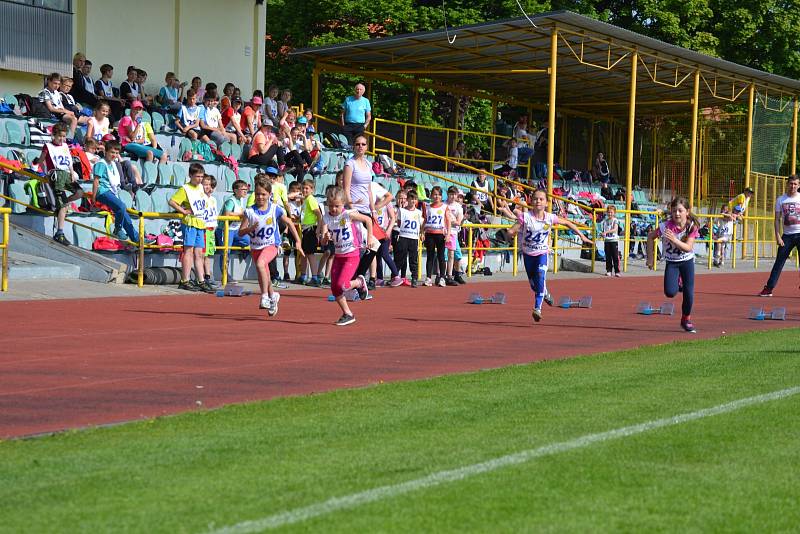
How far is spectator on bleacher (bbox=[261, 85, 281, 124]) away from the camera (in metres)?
29.4

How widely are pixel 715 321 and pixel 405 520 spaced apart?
12.9 metres

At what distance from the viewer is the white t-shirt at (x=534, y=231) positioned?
55.1 ft

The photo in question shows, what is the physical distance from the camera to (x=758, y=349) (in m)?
13.3

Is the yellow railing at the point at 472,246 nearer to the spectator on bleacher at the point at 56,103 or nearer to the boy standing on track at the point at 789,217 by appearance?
the boy standing on track at the point at 789,217

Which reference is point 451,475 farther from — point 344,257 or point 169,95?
point 169,95

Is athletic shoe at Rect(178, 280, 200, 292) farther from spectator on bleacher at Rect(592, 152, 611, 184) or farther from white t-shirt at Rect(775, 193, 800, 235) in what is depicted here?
spectator on bleacher at Rect(592, 152, 611, 184)

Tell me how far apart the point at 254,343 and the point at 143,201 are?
9.47 m

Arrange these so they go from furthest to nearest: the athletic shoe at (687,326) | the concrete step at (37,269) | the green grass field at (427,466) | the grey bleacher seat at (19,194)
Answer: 1. the grey bleacher seat at (19,194)
2. the concrete step at (37,269)
3. the athletic shoe at (687,326)
4. the green grass field at (427,466)

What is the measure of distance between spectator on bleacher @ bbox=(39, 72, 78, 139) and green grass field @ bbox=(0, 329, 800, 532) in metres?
15.1

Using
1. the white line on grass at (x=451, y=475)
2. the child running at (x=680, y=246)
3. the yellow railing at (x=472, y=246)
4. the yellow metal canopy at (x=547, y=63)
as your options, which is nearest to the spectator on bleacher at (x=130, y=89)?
the yellow railing at (x=472, y=246)

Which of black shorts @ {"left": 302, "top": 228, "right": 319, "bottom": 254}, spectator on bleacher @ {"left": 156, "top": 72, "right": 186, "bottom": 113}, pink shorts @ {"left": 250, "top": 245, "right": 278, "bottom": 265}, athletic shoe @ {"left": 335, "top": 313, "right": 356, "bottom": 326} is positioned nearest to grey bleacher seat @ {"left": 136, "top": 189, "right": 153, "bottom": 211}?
black shorts @ {"left": 302, "top": 228, "right": 319, "bottom": 254}

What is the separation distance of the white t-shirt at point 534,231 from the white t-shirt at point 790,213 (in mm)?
7338

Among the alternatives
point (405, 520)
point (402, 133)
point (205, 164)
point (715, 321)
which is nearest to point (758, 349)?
point (715, 321)

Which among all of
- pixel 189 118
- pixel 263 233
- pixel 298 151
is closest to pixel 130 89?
pixel 189 118
